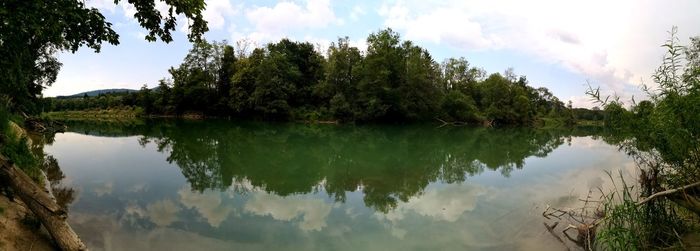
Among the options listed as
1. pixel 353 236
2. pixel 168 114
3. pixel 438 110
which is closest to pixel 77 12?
pixel 353 236

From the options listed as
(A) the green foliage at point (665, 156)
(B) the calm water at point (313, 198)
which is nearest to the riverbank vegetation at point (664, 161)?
(A) the green foliage at point (665, 156)

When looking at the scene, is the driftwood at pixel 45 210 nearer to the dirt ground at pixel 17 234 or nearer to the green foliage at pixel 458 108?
the dirt ground at pixel 17 234

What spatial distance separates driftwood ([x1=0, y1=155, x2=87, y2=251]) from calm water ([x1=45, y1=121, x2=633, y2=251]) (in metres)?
0.82

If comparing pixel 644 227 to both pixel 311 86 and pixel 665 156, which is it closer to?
pixel 665 156

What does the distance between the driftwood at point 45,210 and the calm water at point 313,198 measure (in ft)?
2.69

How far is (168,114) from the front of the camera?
200ft

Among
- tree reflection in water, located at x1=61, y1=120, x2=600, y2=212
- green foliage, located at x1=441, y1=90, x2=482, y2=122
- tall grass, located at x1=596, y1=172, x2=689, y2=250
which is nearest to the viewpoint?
A: tall grass, located at x1=596, y1=172, x2=689, y2=250

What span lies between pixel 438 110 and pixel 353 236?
5176 cm

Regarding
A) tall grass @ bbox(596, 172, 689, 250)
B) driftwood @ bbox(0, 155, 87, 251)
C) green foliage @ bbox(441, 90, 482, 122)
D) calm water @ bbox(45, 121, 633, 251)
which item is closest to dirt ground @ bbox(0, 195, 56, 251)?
driftwood @ bbox(0, 155, 87, 251)

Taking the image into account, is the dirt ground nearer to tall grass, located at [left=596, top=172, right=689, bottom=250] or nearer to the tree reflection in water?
the tree reflection in water

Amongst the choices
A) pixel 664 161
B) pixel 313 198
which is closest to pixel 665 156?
pixel 664 161

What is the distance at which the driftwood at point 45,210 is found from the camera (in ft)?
18.3

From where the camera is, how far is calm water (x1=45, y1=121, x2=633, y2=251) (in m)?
7.03

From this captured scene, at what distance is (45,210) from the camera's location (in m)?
5.75
